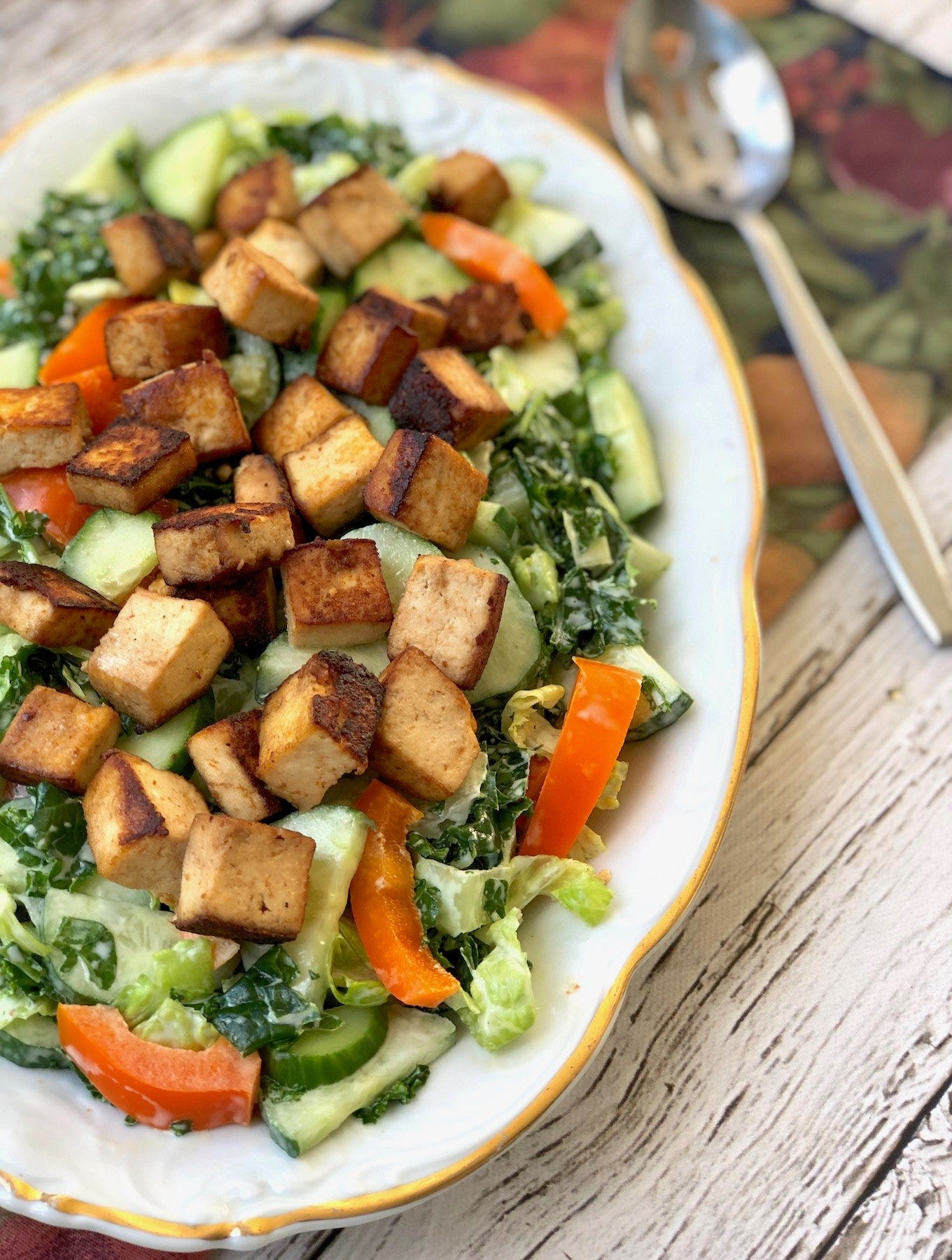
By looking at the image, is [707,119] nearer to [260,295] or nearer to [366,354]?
[366,354]

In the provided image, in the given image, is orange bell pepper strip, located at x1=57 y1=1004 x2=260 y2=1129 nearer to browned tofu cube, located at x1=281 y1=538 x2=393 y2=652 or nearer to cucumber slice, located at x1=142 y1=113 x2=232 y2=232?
browned tofu cube, located at x1=281 y1=538 x2=393 y2=652

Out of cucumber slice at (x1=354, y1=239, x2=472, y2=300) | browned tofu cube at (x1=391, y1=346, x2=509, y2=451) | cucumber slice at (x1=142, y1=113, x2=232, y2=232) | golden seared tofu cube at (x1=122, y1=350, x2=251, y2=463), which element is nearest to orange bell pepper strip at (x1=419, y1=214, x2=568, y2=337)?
cucumber slice at (x1=354, y1=239, x2=472, y2=300)

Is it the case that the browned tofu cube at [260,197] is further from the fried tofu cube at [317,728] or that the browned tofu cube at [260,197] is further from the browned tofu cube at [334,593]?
the fried tofu cube at [317,728]

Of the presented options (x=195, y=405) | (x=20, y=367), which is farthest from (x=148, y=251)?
(x=195, y=405)

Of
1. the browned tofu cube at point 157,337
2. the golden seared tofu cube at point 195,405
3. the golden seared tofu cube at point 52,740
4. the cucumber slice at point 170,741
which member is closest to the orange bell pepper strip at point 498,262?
the browned tofu cube at point 157,337

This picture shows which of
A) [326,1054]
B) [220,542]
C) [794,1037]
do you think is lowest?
[794,1037]
